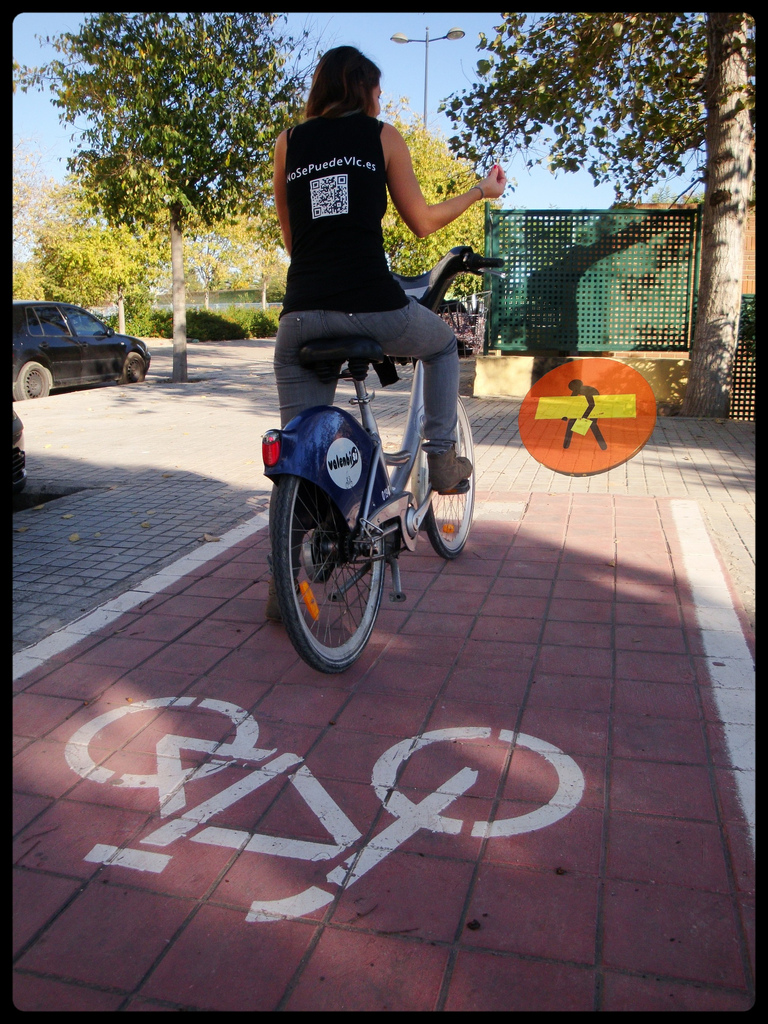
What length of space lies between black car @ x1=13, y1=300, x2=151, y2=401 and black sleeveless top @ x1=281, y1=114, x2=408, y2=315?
471 inches

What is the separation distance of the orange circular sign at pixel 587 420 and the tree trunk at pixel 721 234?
2.71 feet

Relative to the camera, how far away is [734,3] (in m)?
2.11

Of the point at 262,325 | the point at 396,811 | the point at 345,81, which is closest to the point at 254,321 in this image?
the point at 262,325

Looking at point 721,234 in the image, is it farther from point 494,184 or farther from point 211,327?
point 211,327

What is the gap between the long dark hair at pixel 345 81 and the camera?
3160mm

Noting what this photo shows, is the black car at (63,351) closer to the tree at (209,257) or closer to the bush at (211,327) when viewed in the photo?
the bush at (211,327)

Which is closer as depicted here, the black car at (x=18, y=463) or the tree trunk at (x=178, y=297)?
the black car at (x=18, y=463)

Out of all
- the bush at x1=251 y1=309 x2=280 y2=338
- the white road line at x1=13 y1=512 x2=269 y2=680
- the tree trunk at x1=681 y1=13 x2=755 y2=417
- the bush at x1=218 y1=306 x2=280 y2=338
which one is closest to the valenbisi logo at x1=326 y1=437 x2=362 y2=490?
the white road line at x1=13 y1=512 x2=269 y2=680

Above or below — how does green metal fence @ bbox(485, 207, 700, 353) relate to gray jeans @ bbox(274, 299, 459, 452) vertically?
above

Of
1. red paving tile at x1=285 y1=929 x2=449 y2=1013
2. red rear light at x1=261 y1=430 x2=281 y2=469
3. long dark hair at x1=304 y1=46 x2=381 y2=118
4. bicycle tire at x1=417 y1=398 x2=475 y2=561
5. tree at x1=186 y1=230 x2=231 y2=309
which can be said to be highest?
tree at x1=186 y1=230 x2=231 y2=309

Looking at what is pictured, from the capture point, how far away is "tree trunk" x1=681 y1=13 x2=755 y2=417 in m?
9.91

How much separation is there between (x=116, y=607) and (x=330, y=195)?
224cm

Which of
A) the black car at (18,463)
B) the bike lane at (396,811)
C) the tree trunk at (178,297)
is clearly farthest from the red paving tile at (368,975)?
the tree trunk at (178,297)

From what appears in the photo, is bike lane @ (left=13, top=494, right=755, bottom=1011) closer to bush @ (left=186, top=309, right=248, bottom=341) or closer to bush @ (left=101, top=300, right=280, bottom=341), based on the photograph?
bush @ (left=186, top=309, right=248, bottom=341)
